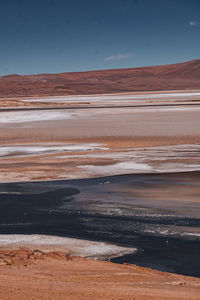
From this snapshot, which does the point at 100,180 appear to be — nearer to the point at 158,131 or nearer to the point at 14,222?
the point at 14,222

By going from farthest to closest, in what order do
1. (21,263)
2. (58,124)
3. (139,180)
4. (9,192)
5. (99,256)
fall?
(58,124) < (139,180) < (9,192) < (99,256) < (21,263)

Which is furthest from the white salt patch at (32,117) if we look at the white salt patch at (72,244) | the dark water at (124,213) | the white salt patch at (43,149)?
the white salt patch at (72,244)

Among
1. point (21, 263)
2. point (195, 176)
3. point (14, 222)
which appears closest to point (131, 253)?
point (21, 263)

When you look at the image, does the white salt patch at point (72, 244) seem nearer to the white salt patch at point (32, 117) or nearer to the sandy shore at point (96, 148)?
the sandy shore at point (96, 148)

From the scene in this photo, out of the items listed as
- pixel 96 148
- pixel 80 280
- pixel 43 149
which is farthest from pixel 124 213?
pixel 43 149

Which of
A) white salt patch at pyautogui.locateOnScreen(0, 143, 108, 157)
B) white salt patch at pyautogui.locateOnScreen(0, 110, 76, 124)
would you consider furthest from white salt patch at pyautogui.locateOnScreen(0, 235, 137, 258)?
white salt patch at pyautogui.locateOnScreen(0, 110, 76, 124)

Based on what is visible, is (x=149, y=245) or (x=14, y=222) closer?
(x=149, y=245)

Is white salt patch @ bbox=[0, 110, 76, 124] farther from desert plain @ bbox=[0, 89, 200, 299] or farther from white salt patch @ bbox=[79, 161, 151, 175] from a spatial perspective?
white salt patch @ bbox=[79, 161, 151, 175]
